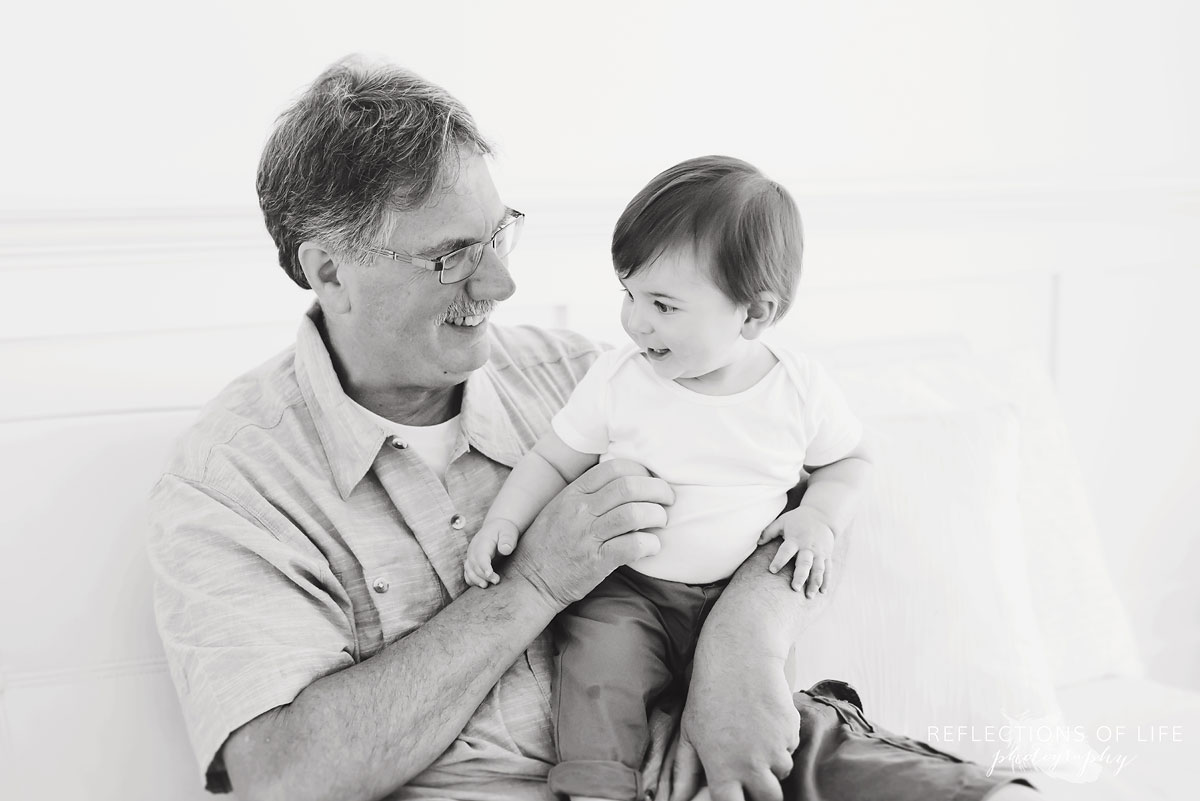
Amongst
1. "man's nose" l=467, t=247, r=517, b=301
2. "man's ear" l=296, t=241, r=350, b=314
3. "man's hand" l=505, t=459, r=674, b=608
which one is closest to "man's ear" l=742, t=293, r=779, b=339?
"man's hand" l=505, t=459, r=674, b=608

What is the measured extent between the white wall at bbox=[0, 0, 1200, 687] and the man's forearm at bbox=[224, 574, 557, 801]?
29.1 inches

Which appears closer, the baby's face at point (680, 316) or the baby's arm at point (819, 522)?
the baby's face at point (680, 316)

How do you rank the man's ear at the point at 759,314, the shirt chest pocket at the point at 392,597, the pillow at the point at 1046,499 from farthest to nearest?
the pillow at the point at 1046,499 → the shirt chest pocket at the point at 392,597 → the man's ear at the point at 759,314

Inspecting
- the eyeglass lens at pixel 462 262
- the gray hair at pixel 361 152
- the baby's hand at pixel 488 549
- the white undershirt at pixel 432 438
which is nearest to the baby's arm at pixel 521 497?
the baby's hand at pixel 488 549

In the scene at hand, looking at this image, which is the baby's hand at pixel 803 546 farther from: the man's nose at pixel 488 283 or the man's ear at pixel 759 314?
the man's nose at pixel 488 283

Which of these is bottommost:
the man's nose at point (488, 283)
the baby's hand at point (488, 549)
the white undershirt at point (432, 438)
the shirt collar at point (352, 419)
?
the baby's hand at point (488, 549)

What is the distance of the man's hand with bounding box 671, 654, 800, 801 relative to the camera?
133 cm

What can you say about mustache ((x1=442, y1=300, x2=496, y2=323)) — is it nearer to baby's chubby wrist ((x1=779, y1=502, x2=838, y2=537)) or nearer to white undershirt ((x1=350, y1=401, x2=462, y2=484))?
white undershirt ((x1=350, y1=401, x2=462, y2=484))

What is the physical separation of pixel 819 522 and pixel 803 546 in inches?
1.9

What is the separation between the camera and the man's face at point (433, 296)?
4.96 ft

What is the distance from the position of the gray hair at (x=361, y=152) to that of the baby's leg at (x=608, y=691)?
0.59m

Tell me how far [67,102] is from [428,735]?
125 centimetres

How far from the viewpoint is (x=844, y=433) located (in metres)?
1.55

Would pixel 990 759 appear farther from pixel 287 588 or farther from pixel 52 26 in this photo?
pixel 52 26
